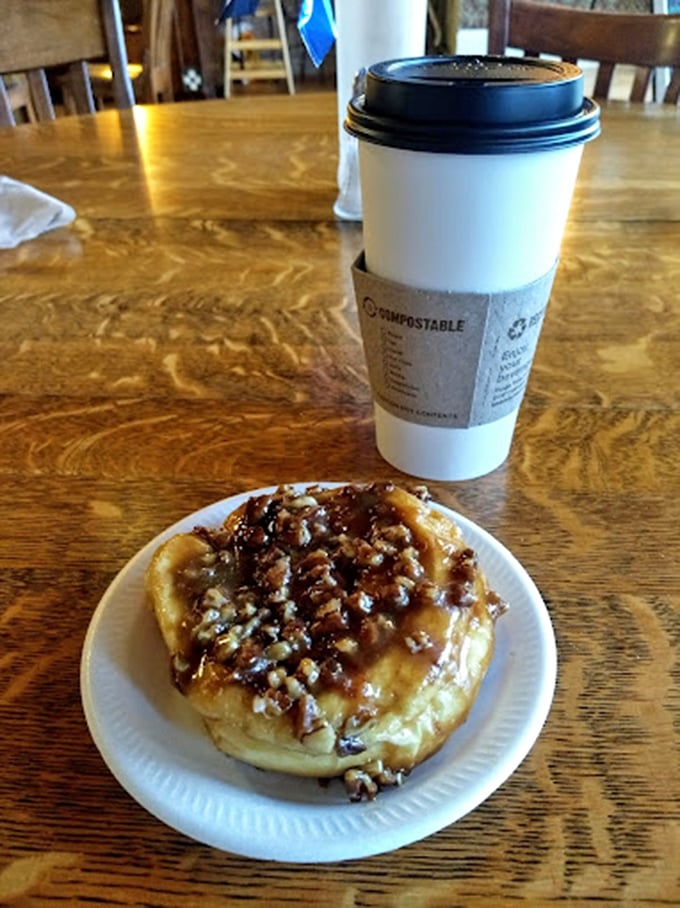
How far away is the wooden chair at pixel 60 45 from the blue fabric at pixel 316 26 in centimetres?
90

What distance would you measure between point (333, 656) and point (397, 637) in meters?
0.04

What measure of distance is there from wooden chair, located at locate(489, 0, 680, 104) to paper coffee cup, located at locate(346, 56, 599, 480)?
1.23m

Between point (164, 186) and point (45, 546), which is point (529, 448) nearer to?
point (45, 546)

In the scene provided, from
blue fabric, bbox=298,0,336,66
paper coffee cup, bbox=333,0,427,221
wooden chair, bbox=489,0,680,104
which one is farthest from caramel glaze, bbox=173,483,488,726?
wooden chair, bbox=489,0,680,104

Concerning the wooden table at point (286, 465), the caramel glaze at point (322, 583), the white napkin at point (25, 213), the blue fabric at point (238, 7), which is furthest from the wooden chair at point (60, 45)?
the caramel glaze at point (322, 583)

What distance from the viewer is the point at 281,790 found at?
41 centimetres

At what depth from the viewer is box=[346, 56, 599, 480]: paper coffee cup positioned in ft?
1.63

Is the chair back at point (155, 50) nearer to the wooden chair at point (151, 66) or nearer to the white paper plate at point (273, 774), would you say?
the wooden chair at point (151, 66)

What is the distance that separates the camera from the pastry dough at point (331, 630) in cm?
39

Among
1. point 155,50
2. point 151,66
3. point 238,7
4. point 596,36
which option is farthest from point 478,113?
point 155,50

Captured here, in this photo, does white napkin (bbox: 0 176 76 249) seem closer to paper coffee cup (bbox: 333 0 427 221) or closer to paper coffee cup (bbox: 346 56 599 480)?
paper coffee cup (bbox: 333 0 427 221)

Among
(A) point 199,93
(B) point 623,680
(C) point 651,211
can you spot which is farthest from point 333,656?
(A) point 199,93

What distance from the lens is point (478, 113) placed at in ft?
1.61

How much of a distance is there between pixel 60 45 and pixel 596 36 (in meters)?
1.13
